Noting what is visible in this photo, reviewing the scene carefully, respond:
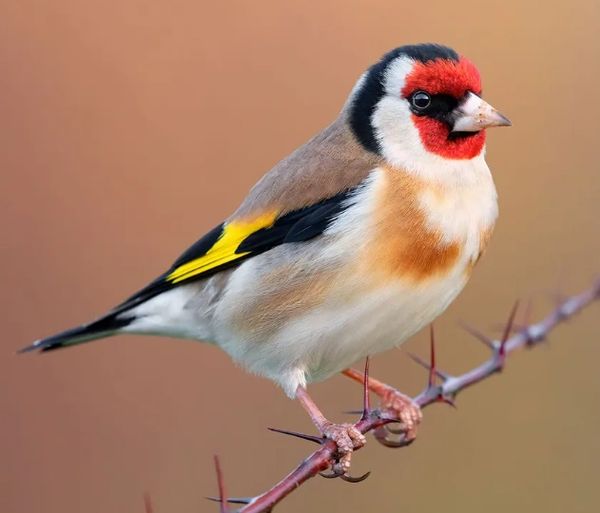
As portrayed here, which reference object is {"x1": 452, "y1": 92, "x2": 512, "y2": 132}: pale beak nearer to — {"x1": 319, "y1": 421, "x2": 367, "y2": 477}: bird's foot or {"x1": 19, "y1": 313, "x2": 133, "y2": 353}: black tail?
{"x1": 319, "y1": 421, "x2": 367, "y2": 477}: bird's foot

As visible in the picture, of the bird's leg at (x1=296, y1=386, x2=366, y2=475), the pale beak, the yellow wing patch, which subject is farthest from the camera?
the yellow wing patch

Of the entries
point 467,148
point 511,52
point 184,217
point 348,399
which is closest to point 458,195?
point 467,148

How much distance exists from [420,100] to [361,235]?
0.59 metres

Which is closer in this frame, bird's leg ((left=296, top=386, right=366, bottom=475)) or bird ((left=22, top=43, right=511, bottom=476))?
bird's leg ((left=296, top=386, right=366, bottom=475))

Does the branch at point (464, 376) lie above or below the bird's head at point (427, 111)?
below

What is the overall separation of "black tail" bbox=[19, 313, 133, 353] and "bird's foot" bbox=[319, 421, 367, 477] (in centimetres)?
119

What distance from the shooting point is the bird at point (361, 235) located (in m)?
4.04

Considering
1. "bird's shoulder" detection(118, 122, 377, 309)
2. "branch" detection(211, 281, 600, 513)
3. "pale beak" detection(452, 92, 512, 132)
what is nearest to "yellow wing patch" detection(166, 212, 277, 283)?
"bird's shoulder" detection(118, 122, 377, 309)

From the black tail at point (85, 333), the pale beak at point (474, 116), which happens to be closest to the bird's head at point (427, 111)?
the pale beak at point (474, 116)

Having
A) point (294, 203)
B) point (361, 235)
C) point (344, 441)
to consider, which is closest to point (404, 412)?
point (344, 441)

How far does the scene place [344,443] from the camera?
12.6ft

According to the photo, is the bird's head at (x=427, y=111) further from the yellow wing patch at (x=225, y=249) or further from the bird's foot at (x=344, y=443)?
the bird's foot at (x=344, y=443)

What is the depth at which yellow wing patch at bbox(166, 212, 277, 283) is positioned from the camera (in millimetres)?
4332

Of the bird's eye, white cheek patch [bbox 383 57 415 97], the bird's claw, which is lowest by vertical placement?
the bird's claw
